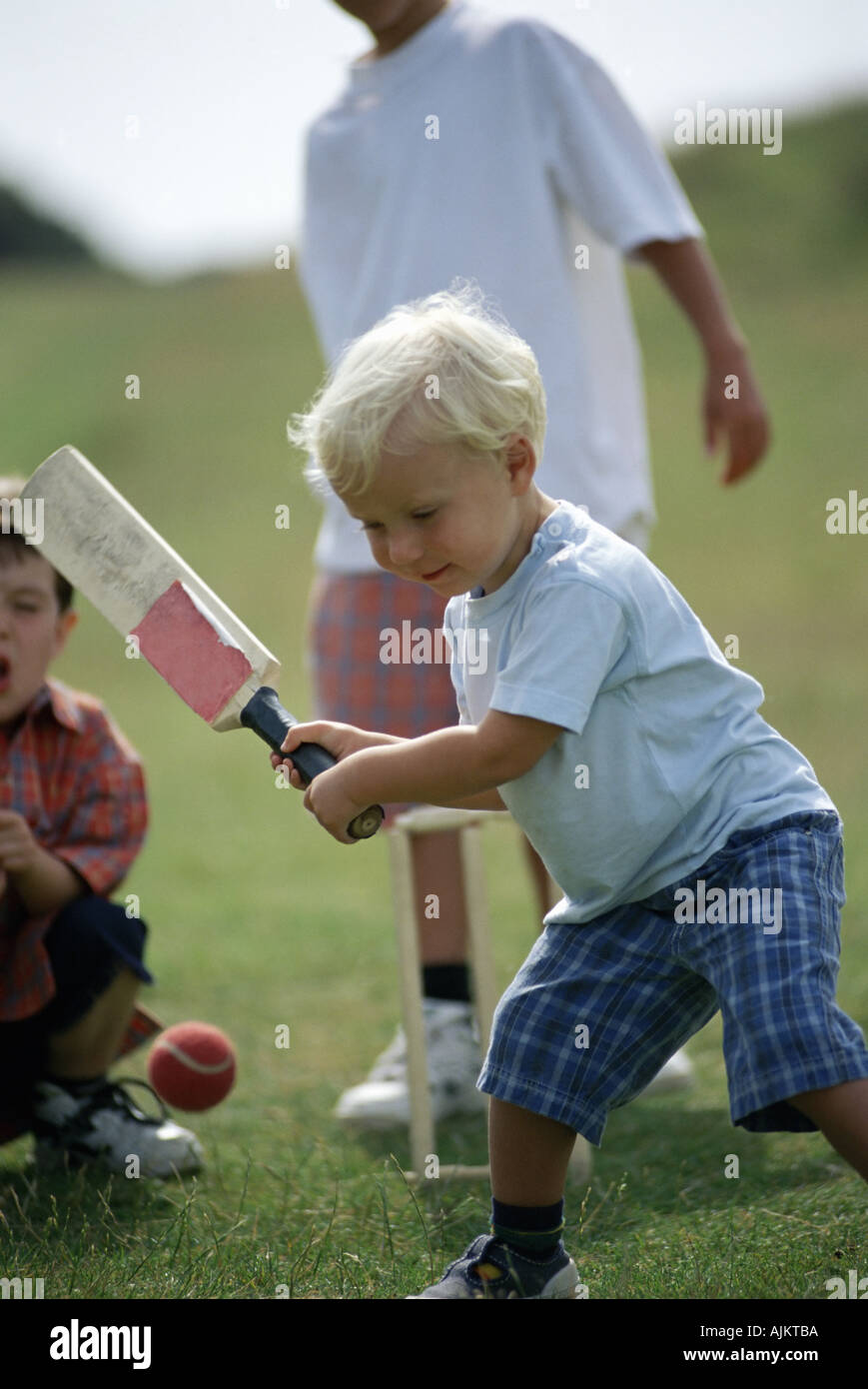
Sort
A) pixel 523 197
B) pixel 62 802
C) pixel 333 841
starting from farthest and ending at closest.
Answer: pixel 333 841 → pixel 523 197 → pixel 62 802

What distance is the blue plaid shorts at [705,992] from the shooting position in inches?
70.3

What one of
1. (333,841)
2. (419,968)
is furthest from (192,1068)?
(333,841)

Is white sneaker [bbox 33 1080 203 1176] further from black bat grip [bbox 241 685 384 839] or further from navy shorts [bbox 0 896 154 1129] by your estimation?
black bat grip [bbox 241 685 384 839]

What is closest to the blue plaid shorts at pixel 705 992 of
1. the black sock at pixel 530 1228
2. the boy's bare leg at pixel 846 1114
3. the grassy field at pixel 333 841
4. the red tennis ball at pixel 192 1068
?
the boy's bare leg at pixel 846 1114

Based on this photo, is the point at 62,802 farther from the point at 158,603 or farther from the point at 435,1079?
the point at 435,1079

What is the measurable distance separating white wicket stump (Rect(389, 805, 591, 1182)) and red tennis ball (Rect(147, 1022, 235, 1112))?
0.33 meters

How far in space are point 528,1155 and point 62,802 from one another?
3.60 feet

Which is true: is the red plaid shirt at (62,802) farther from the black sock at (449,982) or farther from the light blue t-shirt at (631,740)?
the light blue t-shirt at (631,740)

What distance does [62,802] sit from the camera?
8.78 feet

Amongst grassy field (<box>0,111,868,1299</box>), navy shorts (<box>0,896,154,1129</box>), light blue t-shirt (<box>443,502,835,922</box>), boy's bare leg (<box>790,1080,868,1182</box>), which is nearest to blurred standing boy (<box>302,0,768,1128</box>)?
grassy field (<box>0,111,868,1299</box>)

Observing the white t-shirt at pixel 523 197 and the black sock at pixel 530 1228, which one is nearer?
the black sock at pixel 530 1228

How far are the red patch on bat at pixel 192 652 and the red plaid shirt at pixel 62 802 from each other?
57 centimetres

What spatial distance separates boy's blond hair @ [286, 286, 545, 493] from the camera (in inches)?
72.1
